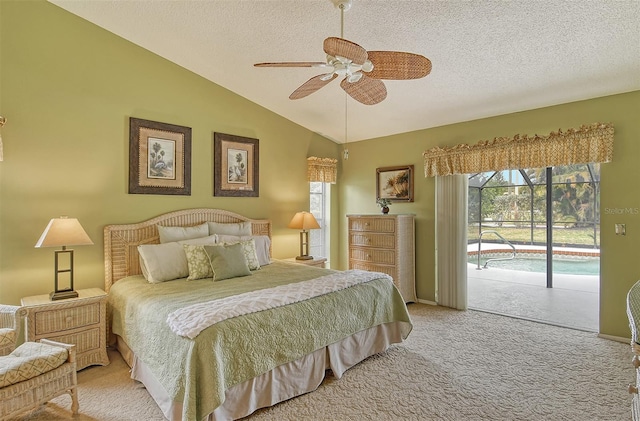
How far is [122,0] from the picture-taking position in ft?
9.70

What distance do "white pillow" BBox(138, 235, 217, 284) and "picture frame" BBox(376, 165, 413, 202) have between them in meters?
3.20

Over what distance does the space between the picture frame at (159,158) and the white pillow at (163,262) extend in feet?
2.43

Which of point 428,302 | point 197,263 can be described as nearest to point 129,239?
point 197,263

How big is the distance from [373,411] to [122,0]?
3.95 m

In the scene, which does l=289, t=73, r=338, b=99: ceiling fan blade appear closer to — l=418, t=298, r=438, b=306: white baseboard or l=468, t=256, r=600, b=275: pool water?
l=418, t=298, r=438, b=306: white baseboard

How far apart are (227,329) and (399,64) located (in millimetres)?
1952

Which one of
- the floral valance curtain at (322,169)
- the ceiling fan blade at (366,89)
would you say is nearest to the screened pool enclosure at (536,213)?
the floral valance curtain at (322,169)

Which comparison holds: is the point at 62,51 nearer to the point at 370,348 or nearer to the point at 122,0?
the point at 122,0

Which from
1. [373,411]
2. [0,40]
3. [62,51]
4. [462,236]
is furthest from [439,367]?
[0,40]

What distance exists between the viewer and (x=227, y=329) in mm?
2051

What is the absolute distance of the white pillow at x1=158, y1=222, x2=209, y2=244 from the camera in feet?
11.8

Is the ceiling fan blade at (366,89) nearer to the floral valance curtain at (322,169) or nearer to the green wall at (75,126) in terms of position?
the green wall at (75,126)

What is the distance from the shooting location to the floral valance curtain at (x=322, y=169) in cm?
534

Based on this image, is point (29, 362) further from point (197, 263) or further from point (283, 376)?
point (283, 376)
